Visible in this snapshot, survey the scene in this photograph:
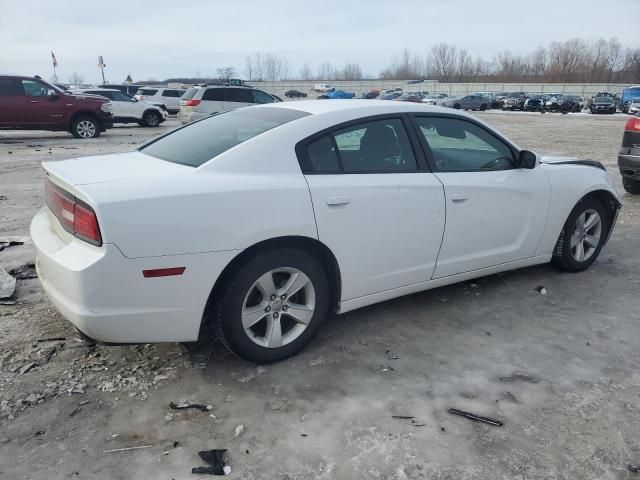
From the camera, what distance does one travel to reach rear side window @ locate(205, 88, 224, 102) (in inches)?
741

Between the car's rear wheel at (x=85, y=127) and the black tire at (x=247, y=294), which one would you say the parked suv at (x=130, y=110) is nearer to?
the car's rear wheel at (x=85, y=127)

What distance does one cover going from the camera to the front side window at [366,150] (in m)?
3.26

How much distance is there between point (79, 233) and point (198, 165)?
0.76m

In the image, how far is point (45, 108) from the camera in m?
15.5

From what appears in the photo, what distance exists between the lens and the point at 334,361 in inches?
129

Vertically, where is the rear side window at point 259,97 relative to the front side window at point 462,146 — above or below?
below

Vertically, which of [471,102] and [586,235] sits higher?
[586,235]

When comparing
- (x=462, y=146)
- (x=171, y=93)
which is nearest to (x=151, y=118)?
(x=171, y=93)

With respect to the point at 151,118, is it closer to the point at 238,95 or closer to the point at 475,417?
the point at 238,95

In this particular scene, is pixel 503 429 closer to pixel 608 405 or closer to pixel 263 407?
pixel 608 405

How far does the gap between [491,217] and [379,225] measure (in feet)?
3.55

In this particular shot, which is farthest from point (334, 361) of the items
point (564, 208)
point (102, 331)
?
point (564, 208)

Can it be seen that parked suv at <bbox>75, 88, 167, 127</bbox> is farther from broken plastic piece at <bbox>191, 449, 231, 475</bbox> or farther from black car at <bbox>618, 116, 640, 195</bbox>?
broken plastic piece at <bbox>191, 449, 231, 475</bbox>

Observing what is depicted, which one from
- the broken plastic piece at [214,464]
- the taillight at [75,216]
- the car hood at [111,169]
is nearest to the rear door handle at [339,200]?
the car hood at [111,169]
